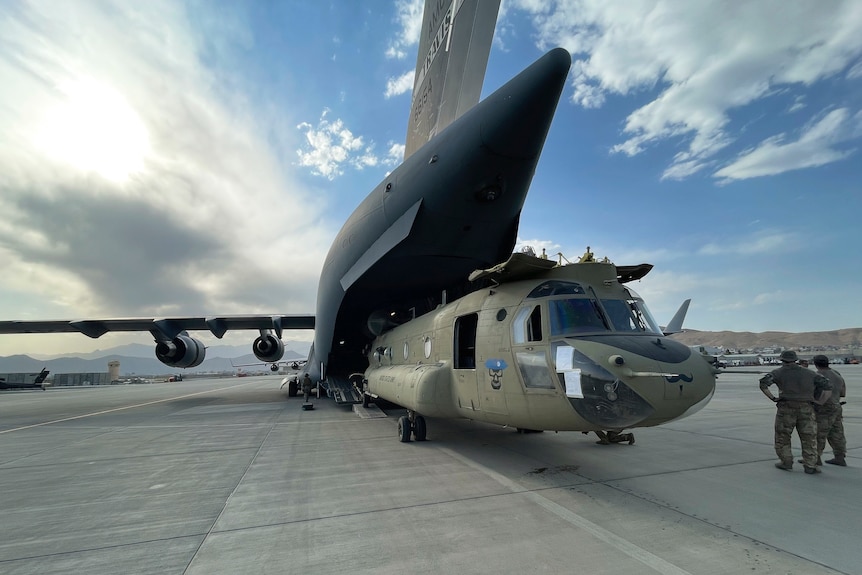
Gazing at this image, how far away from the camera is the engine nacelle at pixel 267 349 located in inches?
822

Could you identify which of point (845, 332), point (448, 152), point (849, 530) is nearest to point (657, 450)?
point (849, 530)

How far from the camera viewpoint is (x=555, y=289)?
5.50m

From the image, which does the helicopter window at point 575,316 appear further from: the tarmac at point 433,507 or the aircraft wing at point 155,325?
the aircraft wing at point 155,325

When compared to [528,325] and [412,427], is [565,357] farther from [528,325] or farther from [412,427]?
[412,427]

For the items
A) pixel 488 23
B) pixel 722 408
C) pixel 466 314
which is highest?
pixel 488 23

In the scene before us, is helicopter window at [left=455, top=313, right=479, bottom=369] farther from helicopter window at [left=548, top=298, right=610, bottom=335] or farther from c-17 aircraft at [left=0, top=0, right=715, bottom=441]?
helicopter window at [left=548, top=298, right=610, bottom=335]

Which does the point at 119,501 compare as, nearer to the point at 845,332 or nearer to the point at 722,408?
the point at 722,408

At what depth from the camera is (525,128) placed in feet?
22.8

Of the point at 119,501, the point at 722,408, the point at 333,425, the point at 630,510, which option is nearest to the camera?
the point at 630,510

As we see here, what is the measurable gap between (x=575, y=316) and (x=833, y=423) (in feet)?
14.7

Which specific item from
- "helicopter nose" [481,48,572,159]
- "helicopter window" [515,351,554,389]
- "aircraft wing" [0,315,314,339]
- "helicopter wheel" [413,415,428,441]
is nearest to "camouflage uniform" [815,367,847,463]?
"helicopter window" [515,351,554,389]

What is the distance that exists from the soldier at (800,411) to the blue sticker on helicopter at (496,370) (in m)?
3.75

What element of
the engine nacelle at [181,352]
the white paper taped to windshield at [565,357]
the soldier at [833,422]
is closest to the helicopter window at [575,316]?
the white paper taped to windshield at [565,357]

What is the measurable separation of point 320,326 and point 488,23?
10933 mm
